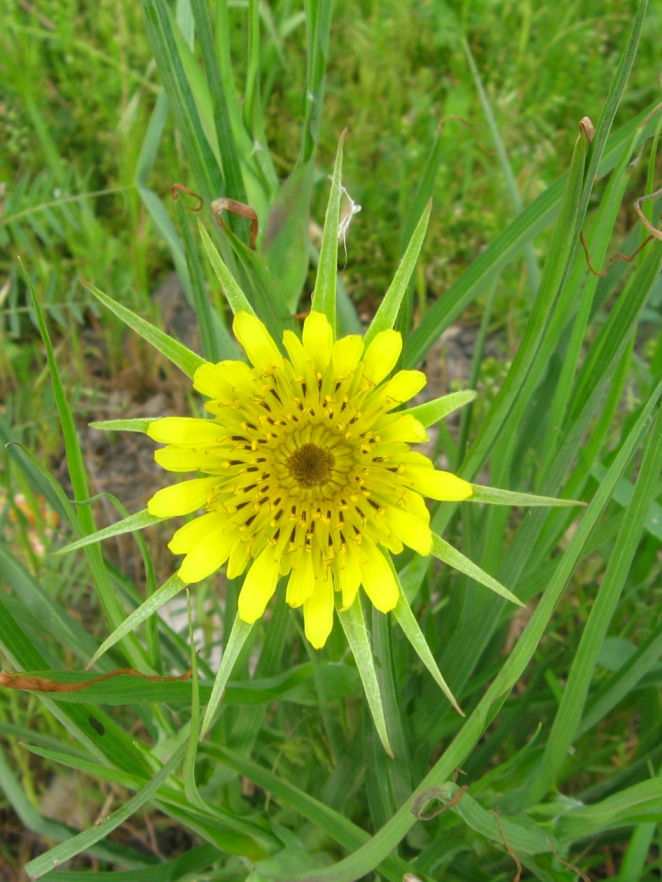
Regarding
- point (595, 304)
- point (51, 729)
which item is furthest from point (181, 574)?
point (51, 729)

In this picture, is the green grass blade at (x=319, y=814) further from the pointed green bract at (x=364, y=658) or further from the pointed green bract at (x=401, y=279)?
the pointed green bract at (x=401, y=279)

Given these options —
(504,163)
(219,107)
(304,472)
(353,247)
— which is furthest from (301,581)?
(353,247)

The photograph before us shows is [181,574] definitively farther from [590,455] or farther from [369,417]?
[590,455]

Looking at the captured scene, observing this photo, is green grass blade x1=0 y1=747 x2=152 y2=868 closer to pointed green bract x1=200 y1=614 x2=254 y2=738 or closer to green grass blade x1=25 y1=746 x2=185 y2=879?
green grass blade x1=25 y1=746 x2=185 y2=879

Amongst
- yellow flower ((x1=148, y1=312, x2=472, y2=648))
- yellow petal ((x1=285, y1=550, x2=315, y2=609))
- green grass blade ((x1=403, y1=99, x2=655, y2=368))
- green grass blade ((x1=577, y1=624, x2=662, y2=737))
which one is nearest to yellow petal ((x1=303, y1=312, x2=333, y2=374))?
yellow flower ((x1=148, y1=312, x2=472, y2=648))

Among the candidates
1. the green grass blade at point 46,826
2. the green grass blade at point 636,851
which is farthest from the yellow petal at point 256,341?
the green grass blade at point 636,851

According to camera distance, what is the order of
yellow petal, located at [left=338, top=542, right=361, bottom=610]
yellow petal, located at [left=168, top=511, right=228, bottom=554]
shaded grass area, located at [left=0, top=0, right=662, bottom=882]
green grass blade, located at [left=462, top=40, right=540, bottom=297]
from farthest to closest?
green grass blade, located at [left=462, top=40, right=540, bottom=297], shaded grass area, located at [left=0, top=0, right=662, bottom=882], yellow petal, located at [left=168, top=511, right=228, bottom=554], yellow petal, located at [left=338, top=542, right=361, bottom=610]
